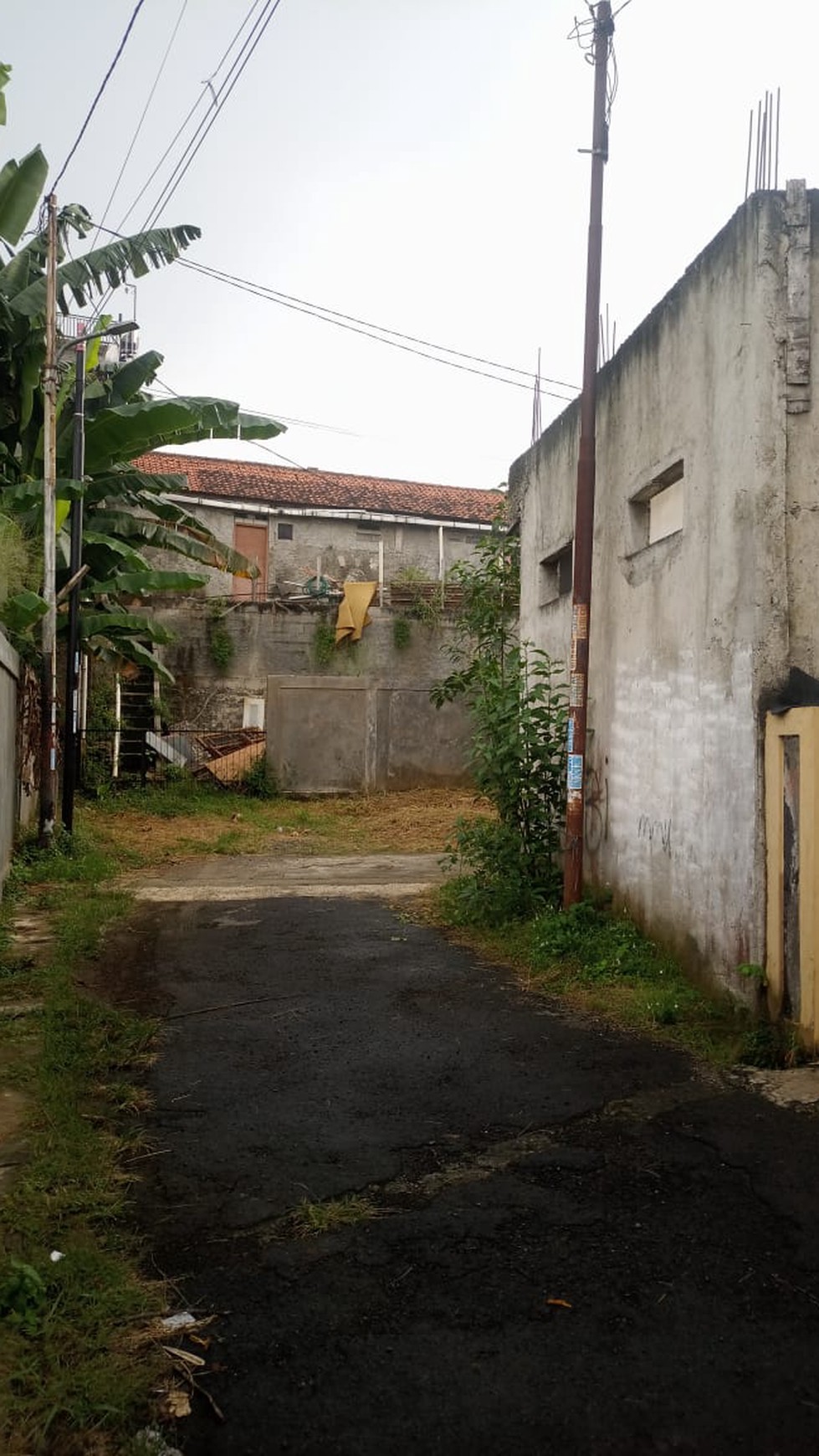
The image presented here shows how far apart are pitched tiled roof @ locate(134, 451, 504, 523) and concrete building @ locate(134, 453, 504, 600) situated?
0.04m

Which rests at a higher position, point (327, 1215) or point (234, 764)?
point (234, 764)

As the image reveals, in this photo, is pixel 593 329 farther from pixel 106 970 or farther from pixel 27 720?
pixel 27 720

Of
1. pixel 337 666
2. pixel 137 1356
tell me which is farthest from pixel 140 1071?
pixel 337 666

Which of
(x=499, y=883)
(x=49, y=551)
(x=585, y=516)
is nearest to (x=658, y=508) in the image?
(x=585, y=516)

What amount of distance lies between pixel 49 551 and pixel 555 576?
5.93 metres

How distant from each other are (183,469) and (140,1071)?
23588 millimetres

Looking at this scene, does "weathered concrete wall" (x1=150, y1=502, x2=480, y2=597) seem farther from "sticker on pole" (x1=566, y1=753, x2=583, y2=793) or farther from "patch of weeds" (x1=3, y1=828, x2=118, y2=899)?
"sticker on pole" (x1=566, y1=753, x2=583, y2=793)

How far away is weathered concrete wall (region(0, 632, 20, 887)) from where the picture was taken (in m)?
9.09

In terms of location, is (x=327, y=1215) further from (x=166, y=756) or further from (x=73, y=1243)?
(x=166, y=756)

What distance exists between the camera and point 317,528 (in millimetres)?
25641

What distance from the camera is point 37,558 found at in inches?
496

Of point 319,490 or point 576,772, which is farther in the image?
point 319,490

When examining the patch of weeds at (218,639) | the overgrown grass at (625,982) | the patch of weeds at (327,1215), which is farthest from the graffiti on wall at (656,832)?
the patch of weeds at (218,639)

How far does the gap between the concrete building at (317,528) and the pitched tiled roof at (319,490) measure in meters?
0.04
